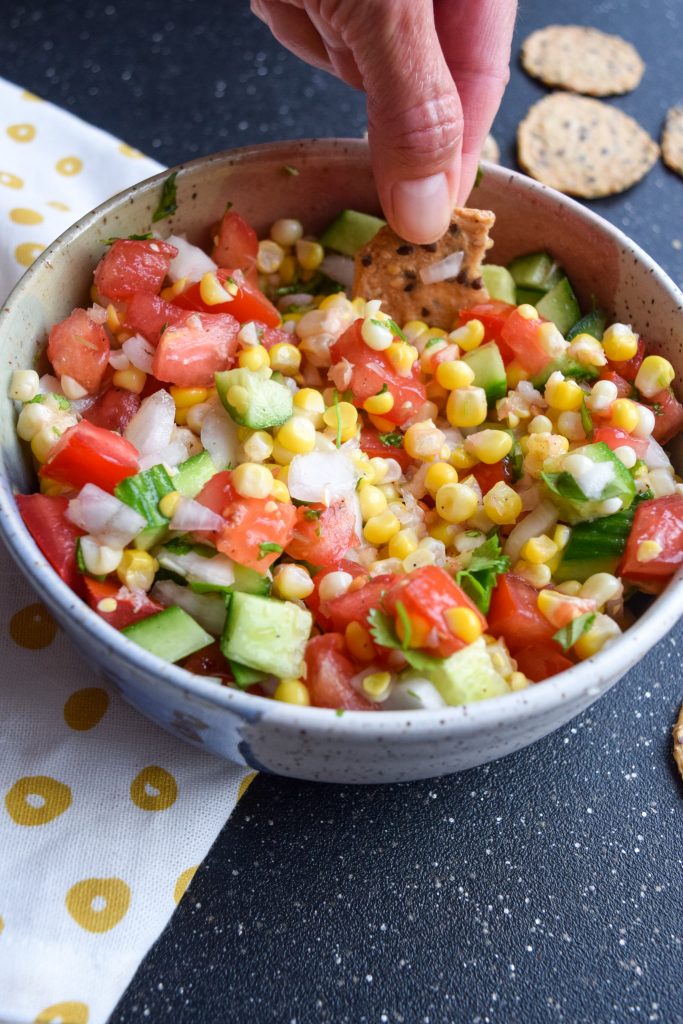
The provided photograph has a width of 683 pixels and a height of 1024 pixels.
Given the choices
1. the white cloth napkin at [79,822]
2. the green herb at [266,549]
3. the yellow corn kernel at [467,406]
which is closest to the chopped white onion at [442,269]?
the yellow corn kernel at [467,406]

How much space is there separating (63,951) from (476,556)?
4.78ft

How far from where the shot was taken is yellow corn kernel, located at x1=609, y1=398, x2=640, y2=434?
9.31 ft

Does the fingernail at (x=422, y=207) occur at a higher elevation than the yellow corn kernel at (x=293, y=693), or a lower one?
higher

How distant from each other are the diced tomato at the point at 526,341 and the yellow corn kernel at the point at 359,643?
110 cm

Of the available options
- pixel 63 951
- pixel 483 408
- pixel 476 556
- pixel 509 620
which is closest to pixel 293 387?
pixel 483 408

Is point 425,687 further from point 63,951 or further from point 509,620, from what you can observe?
point 63,951

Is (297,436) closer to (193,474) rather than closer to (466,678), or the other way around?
(193,474)

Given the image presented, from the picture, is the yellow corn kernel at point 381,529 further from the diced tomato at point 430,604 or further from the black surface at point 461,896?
the black surface at point 461,896

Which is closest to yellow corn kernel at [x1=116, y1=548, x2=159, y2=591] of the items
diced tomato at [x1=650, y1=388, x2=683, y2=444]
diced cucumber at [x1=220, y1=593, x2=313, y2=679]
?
diced cucumber at [x1=220, y1=593, x2=313, y2=679]

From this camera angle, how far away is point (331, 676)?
239cm

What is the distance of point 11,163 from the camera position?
3748 mm

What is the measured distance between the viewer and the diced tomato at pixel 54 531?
251 cm

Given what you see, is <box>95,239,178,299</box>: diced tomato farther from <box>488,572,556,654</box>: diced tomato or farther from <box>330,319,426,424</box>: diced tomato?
<box>488,572,556,654</box>: diced tomato

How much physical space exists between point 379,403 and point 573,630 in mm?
901
